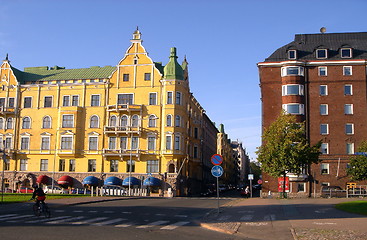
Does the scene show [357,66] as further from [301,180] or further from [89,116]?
[89,116]

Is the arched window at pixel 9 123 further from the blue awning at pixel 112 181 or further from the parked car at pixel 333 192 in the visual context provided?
the parked car at pixel 333 192

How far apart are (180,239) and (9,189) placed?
58437mm

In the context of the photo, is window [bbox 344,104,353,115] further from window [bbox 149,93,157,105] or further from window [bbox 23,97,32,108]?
window [bbox 23,97,32,108]

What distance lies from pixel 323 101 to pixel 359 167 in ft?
35.5

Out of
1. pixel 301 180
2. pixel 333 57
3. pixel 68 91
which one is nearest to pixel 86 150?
pixel 68 91

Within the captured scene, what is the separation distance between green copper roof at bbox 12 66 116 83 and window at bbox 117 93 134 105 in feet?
15.6

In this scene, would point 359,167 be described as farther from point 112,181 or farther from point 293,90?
point 112,181

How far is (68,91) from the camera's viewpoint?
68688 mm

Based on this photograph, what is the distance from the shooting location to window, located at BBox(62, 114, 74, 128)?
6733 centimetres

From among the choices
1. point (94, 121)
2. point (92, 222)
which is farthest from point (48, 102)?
point (92, 222)

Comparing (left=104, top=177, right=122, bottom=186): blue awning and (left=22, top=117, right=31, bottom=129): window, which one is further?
(left=22, top=117, right=31, bottom=129): window

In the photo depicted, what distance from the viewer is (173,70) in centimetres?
6494

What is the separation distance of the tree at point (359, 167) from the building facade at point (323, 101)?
417 cm

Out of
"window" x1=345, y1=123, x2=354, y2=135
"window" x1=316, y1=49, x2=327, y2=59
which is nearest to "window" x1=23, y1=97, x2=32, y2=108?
"window" x1=316, y1=49, x2=327, y2=59
